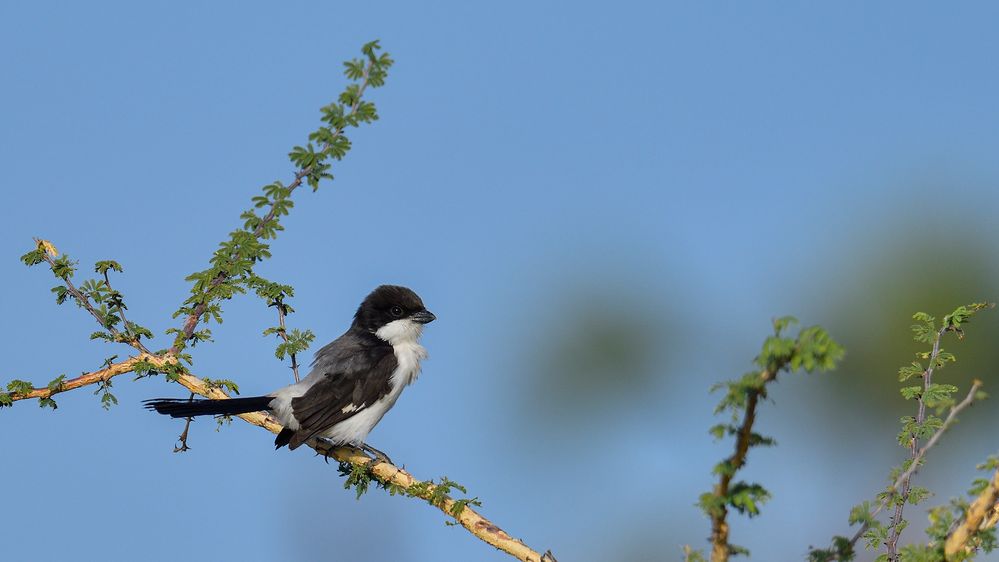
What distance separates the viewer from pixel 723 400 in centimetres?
235

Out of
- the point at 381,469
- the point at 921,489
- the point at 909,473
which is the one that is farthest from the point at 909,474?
the point at 381,469

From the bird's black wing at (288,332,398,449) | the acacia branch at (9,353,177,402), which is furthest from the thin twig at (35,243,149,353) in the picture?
the bird's black wing at (288,332,398,449)

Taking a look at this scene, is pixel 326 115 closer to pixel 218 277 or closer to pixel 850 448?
pixel 218 277

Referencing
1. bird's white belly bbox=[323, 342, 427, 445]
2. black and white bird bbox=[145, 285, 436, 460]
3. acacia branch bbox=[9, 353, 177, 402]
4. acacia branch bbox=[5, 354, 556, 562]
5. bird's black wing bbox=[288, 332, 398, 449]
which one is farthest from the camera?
bird's white belly bbox=[323, 342, 427, 445]

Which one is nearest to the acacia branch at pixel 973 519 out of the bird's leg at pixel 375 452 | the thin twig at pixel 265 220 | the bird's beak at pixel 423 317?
the thin twig at pixel 265 220

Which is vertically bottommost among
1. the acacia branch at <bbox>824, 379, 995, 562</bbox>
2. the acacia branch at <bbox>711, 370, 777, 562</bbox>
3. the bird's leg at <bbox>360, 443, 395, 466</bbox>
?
the acacia branch at <bbox>711, 370, 777, 562</bbox>

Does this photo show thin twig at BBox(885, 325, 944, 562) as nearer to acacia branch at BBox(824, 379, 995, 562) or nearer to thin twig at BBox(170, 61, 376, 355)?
acacia branch at BBox(824, 379, 995, 562)

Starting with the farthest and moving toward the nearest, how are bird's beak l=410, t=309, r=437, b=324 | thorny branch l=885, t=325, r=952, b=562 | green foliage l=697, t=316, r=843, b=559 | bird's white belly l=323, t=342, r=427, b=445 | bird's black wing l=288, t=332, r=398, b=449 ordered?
bird's beak l=410, t=309, r=437, b=324 → bird's white belly l=323, t=342, r=427, b=445 → bird's black wing l=288, t=332, r=398, b=449 → thorny branch l=885, t=325, r=952, b=562 → green foliage l=697, t=316, r=843, b=559

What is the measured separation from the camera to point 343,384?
23.9ft

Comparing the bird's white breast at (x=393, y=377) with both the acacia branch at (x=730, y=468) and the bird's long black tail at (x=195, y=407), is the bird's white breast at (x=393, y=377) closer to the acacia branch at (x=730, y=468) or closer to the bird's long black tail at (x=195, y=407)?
the bird's long black tail at (x=195, y=407)

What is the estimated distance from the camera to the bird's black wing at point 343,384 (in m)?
6.77

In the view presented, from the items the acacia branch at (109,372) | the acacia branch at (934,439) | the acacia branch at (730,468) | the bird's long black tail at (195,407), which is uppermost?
the bird's long black tail at (195,407)

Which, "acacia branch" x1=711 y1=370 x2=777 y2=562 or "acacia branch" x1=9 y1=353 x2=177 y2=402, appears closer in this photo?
"acacia branch" x1=711 y1=370 x2=777 y2=562

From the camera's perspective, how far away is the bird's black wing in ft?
22.2
